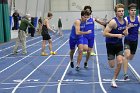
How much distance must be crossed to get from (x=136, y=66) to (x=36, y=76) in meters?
3.52

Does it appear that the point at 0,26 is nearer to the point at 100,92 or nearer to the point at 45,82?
the point at 45,82

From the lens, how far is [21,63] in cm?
1373

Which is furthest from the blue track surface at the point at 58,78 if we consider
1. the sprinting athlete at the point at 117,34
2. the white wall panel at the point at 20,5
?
the white wall panel at the point at 20,5

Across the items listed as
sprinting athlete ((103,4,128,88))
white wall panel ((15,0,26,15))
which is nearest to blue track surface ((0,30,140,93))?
sprinting athlete ((103,4,128,88))

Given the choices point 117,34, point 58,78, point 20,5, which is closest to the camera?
point 117,34

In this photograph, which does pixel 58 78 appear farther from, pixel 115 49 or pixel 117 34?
pixel 117 34

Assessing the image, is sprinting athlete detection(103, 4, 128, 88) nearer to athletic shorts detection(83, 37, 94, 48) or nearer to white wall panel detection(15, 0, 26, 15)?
athletic shorts detection(83, 37, 94, 48)

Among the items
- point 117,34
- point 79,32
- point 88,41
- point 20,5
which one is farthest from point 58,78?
point 20,5

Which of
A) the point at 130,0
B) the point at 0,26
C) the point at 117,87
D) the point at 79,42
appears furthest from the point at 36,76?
→ the point at 130,0

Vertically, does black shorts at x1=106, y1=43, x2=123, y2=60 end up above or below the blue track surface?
above

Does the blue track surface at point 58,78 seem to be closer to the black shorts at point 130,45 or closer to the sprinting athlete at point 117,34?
the sprinting athlete at point 117,34

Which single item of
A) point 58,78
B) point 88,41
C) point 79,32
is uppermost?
point 79,32

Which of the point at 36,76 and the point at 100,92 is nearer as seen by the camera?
the point at 100,92

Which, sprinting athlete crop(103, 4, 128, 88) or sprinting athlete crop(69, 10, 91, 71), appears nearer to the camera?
sprinting athlete crop(103, 4, 128, 88)
